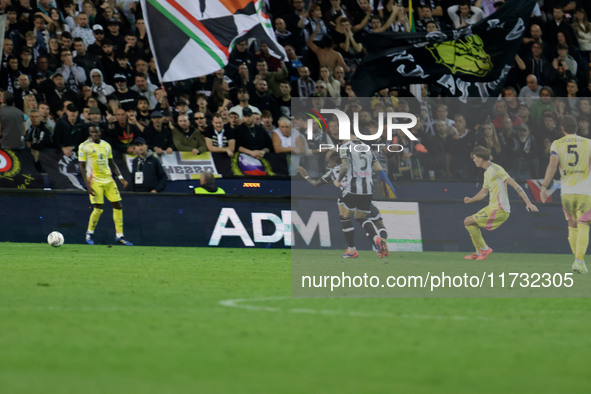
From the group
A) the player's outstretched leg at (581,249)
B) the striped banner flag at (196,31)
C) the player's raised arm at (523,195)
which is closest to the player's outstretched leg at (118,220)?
the striped banner flag at (196,31)

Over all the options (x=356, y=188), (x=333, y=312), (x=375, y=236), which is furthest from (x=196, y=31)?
(x=333, y=312)

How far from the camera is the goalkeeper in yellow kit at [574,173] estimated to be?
1410cm

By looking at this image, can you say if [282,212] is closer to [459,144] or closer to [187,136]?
[187,136]

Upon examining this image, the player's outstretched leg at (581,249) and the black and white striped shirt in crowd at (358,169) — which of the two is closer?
the player's outstretched leg at (581,249)

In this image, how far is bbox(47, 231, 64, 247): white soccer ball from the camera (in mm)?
17812

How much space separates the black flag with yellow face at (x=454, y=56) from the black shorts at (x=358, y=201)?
2.59 metres

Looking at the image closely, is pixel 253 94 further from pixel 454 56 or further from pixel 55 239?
pixel 55 239

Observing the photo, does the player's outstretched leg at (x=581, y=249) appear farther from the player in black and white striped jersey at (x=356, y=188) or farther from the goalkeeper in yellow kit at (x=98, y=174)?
the goalkeeper in yellow kit at (x=98, y=174)

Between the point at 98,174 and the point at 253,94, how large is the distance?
3.63m

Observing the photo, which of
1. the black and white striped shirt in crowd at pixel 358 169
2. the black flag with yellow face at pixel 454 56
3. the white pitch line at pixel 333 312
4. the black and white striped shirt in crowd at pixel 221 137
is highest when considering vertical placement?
the black flag with yellow face at pixel 454 56

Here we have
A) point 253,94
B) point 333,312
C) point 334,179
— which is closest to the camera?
point 333,312

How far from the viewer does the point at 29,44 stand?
65.7 ft

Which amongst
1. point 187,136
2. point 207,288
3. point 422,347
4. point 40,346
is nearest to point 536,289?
point 207,288

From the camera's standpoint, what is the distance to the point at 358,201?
17.3 meters
